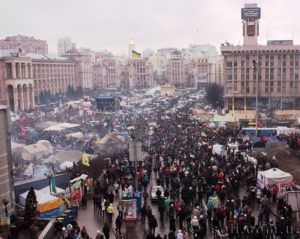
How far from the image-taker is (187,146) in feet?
83.8

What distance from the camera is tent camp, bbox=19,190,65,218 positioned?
14453 millimetres

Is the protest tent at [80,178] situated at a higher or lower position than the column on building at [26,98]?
lower

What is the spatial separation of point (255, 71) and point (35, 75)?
153ft

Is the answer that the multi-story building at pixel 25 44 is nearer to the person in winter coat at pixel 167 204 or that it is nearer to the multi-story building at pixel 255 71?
the multi-story building at pixel 255 71

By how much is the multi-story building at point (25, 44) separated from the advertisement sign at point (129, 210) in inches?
4186

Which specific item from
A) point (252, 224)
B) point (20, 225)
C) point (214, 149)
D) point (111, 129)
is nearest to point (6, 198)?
point (20, 225)

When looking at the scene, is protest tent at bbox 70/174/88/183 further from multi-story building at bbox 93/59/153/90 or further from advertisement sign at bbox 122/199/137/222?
multi-story building at bbox 93/59/153/90

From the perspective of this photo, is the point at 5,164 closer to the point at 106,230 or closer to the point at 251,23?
the point at 106,230

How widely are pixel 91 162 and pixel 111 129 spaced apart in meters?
14.1

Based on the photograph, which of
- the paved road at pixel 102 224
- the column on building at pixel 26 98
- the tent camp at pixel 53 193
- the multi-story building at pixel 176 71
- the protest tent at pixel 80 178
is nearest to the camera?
the paved road at pixel 102 224

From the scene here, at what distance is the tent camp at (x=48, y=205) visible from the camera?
14.5m

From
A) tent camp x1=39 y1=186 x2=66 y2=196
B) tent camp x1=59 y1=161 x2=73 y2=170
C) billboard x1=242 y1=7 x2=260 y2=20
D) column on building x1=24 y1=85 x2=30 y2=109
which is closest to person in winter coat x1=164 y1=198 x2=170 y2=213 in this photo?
tent camp x1=39 y1=186 x2=66 y2=196

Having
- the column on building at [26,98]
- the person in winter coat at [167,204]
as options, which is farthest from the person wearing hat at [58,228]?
the column on building at [26,98]

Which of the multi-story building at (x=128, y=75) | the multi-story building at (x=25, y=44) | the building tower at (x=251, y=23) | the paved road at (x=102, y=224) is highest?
the multi-story building at (x=25, y=44)
